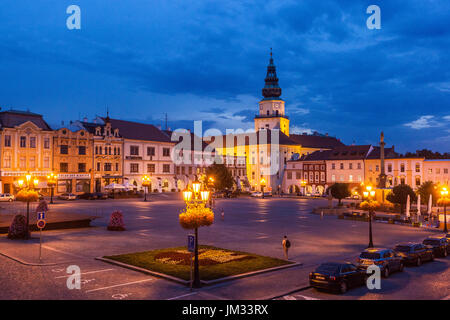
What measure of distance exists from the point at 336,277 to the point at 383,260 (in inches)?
167

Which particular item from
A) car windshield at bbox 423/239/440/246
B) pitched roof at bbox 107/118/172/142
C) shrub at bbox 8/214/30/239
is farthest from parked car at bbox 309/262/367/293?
pitched roof at bbox 107/118/172/142

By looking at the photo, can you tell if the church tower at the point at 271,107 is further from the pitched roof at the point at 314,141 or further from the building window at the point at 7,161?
the building window at the point at 7,161

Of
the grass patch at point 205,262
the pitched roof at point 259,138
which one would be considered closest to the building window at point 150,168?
the pitched roof at point 259,138

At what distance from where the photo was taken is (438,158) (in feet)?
256

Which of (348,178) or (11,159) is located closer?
(11,159)

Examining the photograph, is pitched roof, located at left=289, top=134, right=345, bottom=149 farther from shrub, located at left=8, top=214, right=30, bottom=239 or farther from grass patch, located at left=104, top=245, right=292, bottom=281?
grass patch, located at left=104, top=245, right=292, bottom=281

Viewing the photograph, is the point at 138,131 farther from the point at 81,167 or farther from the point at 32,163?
the point at 32,163

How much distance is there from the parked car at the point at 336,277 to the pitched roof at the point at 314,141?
9563cm

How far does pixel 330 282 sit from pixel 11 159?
61.0 m

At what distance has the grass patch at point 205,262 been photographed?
58.6 ft
